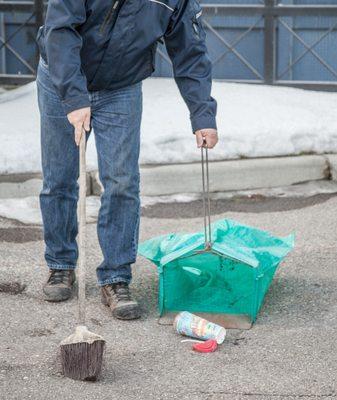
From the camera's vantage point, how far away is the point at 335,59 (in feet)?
29.8

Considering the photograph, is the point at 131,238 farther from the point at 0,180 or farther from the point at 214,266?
the point at 0,180

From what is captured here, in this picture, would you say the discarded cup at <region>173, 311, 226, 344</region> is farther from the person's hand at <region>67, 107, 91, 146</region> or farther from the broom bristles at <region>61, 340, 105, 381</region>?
the person's hand at <region>67, 107, 91, 146</region>

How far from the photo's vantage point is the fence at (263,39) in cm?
897

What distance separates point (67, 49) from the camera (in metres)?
4.41

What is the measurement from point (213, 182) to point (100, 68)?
8.88ft

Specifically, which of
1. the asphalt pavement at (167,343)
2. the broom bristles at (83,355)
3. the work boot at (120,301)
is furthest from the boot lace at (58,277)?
the broom bristles at (83,355)

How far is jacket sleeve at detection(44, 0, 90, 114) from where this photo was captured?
4402 mm

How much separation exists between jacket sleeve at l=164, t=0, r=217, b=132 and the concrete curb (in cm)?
236

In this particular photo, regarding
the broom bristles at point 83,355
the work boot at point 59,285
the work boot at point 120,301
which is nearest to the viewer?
the broom bristles at point 83,355

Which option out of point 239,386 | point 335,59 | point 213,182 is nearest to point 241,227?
point 239,386

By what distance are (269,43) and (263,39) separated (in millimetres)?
81

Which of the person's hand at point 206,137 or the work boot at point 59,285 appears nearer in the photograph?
the person's hand at point 206,137

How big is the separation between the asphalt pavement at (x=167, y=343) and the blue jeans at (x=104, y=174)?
0.84 ft

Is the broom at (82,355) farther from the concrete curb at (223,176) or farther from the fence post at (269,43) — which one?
the fence post at (269,43)
